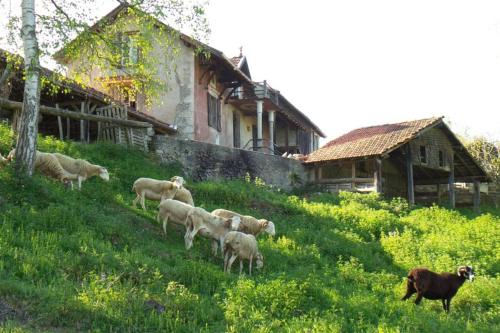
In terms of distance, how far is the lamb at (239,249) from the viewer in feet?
36.2

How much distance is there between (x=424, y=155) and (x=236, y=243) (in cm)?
1962

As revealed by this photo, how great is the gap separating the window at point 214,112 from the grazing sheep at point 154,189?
15750mm

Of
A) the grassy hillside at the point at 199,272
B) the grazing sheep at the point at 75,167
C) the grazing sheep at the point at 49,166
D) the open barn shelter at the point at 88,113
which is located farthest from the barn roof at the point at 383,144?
the grazing sheep at the point at 49,166

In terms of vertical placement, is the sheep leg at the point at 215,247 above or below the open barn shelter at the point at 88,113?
below

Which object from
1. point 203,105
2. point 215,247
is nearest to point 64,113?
point 215,247

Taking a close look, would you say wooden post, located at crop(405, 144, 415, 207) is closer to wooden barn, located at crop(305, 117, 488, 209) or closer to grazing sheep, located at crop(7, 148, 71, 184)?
wooden barn, located at crop(305, 117, 488, 209)

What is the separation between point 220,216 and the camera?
13.2 m

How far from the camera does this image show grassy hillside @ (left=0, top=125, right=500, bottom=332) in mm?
7637

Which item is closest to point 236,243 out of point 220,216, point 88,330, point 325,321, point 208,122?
point 220,216

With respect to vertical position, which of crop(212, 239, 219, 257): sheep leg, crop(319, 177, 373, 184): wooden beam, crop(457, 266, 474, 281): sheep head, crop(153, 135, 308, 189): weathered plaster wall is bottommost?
crop(457, 266, 474, 281): sheep head

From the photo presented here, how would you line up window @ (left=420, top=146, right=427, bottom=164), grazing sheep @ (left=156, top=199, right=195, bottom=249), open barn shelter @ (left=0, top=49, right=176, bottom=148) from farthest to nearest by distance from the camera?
window @ (left=420, top=146, right=427, bottom=164), open barn shelter @ (left=0, top=49, right=176, bottom=148), grazing sheep @ (left=156, top=199, right=195, bottom=249)

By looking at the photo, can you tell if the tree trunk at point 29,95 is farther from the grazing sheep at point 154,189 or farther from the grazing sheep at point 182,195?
the grazing sheep at point 182,195

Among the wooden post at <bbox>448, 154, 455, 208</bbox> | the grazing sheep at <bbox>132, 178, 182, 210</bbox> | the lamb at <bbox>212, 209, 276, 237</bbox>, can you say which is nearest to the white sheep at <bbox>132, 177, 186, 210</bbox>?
the grazing sheep at <bbox>132, 178, 182, 210</bbox>

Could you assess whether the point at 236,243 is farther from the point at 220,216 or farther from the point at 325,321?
the point at 325,321
